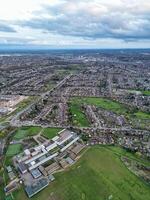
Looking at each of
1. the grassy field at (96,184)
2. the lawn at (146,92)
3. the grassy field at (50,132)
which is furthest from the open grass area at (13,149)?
the lawn at (146,92)

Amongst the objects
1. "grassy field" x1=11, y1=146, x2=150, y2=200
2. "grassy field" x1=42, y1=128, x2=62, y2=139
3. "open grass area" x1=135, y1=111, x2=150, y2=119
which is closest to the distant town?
"grassy field" x1=42, y1=128, x2=62, y2=139

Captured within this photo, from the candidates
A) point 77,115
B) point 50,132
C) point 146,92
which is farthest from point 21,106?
point 146,92

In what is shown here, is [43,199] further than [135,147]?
No

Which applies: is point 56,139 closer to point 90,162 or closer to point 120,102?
point 90,162

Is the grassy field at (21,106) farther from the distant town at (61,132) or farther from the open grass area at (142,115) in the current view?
the open grass area at (142,115)

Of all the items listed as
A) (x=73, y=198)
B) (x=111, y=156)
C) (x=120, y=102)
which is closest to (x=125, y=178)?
(x=111, y=156)

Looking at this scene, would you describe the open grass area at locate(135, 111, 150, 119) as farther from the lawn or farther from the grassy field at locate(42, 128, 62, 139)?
the lawn

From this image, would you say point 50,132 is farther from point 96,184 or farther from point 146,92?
point 146,92
